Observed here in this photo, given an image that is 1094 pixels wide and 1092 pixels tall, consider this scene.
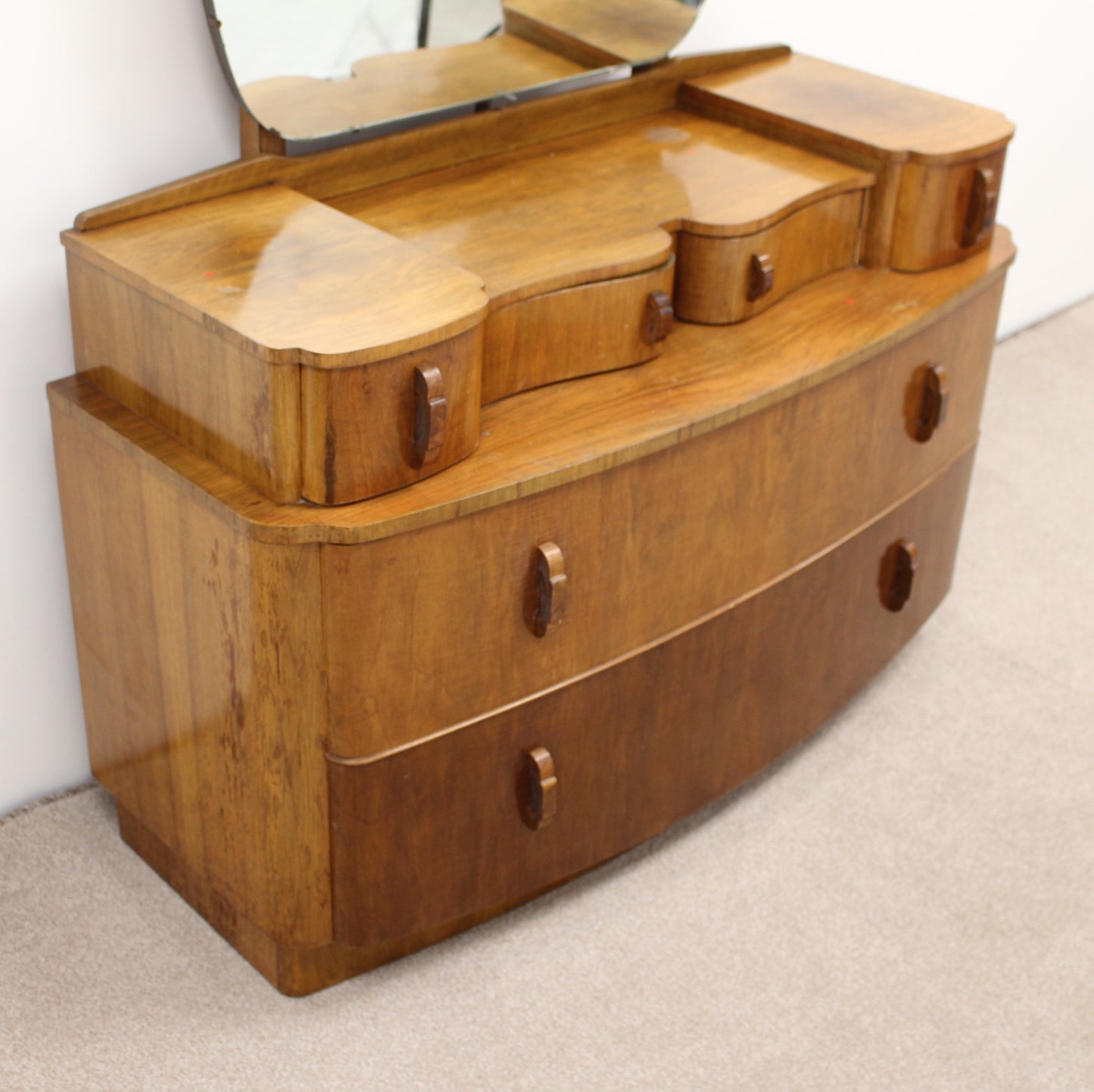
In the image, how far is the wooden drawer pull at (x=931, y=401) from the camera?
6.40 ft

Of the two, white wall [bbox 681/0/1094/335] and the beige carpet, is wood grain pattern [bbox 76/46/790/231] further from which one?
the beige carpet

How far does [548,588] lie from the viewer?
1527 mm

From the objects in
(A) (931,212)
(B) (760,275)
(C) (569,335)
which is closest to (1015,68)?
(A) (931,212)

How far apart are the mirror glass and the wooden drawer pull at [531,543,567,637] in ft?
1.88

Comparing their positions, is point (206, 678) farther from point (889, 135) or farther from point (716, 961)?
point (889, 135)

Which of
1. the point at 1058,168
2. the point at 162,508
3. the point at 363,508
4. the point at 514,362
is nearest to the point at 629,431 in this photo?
the point at 514,362

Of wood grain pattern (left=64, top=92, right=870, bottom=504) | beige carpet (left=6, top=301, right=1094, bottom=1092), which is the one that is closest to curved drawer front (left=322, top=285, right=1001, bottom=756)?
wood grain pattern (left=64, top=92, right=870, bottom=504)

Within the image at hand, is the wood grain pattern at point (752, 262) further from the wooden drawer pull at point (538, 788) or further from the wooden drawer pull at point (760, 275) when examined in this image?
the wooden drawer pull at point (538, 788)

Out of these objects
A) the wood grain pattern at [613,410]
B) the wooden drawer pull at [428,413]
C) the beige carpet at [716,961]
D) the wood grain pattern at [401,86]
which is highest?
the wood grain pattern at [401,86]

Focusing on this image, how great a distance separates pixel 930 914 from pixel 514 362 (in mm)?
904

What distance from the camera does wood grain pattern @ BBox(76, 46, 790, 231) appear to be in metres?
1.59

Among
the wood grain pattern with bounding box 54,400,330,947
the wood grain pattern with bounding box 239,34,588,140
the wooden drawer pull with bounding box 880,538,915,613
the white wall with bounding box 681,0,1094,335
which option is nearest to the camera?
the wood grain pattern with bounding box 54,400,330,947

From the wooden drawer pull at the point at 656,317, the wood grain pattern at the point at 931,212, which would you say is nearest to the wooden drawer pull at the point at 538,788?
the wooden drawer pull at the point at 656,317

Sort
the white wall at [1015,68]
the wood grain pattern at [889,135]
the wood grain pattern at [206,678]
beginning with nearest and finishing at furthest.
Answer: the wood grain pattern at [206,678], the wood grain pattern at [889,135], the white wall at [1015,68]
